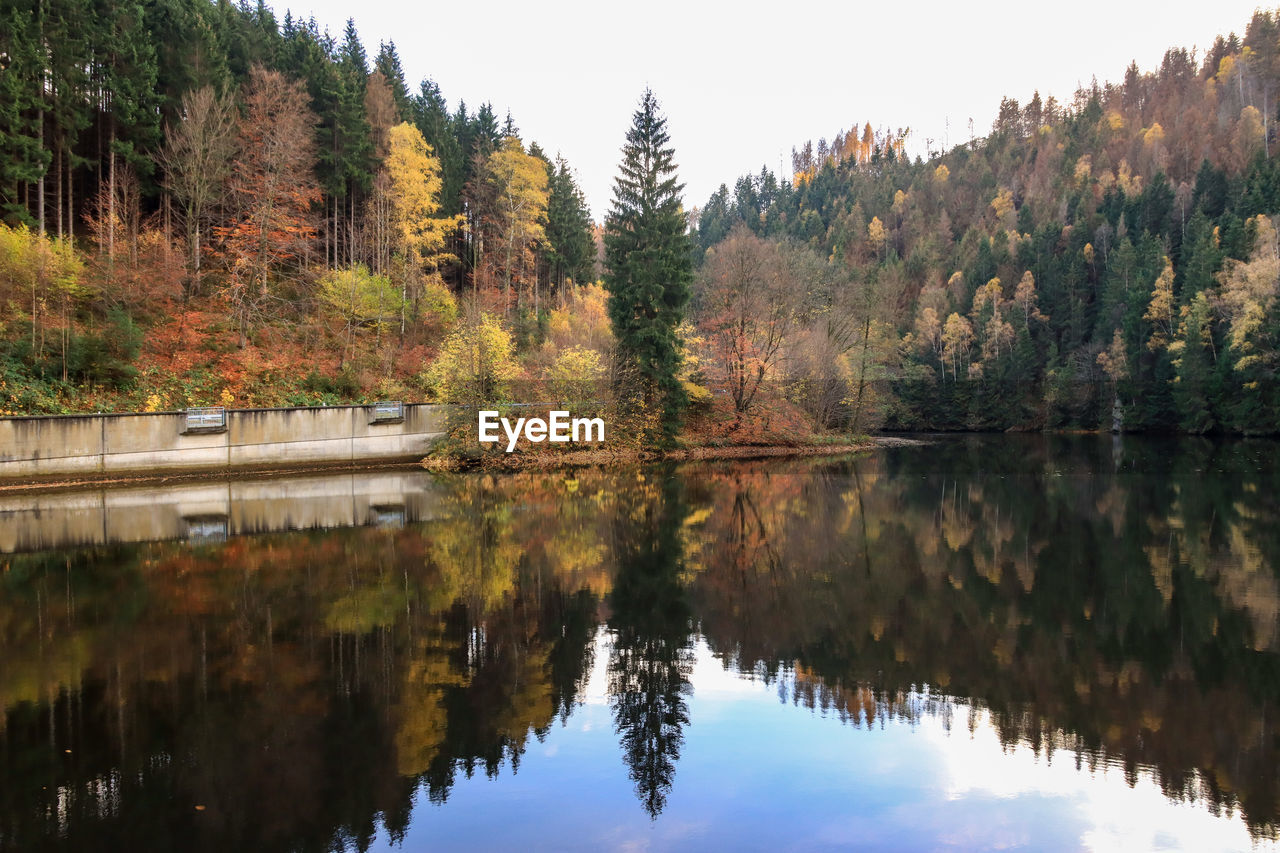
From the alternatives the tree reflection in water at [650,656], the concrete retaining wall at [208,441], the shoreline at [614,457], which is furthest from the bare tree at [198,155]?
the tree reflection in water at [650,656]

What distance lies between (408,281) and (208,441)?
16.8 m

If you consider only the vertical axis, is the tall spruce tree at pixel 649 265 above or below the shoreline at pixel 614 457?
above

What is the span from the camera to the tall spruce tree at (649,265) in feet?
123

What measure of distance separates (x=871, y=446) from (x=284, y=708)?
44.1 m

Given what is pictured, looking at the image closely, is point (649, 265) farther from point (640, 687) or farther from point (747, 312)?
point (640, 687)

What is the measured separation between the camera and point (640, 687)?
29.2ft

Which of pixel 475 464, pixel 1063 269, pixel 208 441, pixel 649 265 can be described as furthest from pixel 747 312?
pixel 1063 269

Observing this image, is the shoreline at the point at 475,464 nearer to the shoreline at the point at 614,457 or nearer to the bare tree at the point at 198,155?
the shoreline at the point at 614,457

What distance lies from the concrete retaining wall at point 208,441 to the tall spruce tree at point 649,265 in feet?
32.2

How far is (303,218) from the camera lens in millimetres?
38406

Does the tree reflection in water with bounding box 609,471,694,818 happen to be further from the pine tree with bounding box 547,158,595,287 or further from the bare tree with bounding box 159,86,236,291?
the pine tree with bounding box 547,158,595,287

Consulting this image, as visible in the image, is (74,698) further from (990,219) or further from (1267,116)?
(1267,116)

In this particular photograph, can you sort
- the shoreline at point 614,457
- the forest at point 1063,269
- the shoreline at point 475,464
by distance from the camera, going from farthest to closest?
the forest at point 1063,269 < the shoreline at point 614,457 < the shoreline at point 475,464

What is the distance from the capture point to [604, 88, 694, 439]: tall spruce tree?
37344mm
